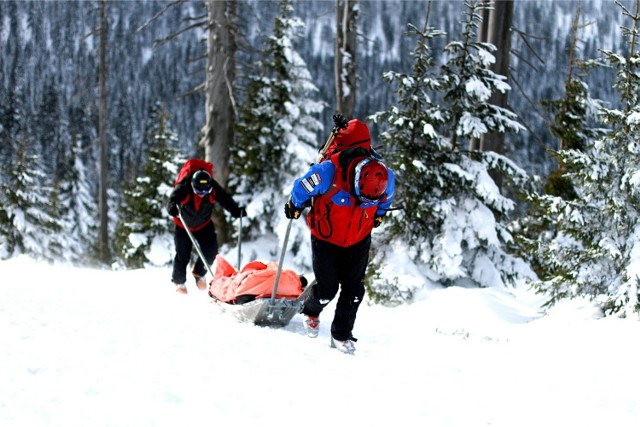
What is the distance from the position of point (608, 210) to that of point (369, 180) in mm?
4014

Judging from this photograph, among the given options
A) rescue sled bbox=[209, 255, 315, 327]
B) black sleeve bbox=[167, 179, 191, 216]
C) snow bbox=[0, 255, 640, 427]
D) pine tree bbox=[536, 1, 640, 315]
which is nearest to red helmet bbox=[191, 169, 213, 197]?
black sleeve bbox=[167, 179, 191, 216]

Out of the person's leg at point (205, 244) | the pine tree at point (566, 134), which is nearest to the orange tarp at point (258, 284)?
the person's leg at point (205, 244)

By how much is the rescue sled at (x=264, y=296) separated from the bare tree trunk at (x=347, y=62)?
7739 millimetres

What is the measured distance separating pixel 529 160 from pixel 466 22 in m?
63.4

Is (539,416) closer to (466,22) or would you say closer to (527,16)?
(466,22)

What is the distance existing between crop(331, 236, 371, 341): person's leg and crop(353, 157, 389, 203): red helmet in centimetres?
52

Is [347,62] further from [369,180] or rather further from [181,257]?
[369,180]

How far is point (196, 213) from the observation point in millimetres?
7527

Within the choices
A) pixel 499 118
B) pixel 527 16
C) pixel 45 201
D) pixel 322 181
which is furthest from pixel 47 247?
pixel 527 16

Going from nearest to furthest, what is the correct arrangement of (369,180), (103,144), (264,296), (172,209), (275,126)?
(369,180) → (264,296) → (172,209) → (275,126) → (103,144)

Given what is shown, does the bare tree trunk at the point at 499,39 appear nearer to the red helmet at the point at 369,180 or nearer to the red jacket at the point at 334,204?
the red jacket at the point at 334,204

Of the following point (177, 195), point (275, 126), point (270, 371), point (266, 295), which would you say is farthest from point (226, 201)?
point (275, 126)

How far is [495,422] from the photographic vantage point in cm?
310

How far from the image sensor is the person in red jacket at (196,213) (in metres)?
7.29
